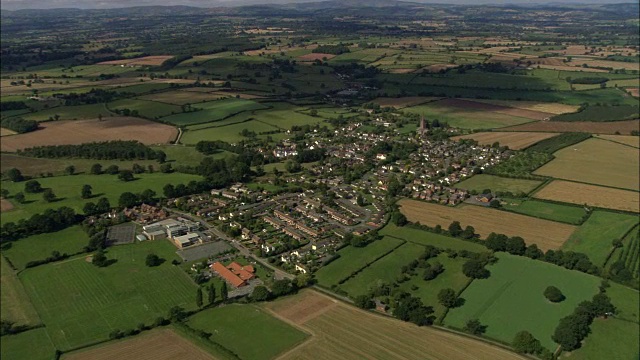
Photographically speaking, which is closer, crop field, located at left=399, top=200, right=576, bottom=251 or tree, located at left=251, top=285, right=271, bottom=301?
tree, located at left=251, top=285, right=271, bottom=301

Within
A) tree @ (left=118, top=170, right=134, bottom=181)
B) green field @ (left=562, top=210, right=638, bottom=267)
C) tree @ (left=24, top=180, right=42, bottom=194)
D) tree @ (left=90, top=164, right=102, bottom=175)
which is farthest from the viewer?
tree @ (left=90, top=164, right=102, bottom=175)

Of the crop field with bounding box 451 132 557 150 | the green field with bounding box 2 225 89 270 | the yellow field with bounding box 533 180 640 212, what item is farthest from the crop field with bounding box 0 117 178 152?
the yellow field with bounding box 533 180 640 212

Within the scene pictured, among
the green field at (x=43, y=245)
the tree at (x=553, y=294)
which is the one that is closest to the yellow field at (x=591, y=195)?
the tree at (x=553, y=294)

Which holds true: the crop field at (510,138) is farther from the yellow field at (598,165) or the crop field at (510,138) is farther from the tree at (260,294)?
the tree at (260,294)

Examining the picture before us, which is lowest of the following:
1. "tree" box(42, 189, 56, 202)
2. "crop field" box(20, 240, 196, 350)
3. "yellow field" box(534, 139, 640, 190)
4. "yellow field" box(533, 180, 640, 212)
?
"crop field" box(20, 240, 196, 350)

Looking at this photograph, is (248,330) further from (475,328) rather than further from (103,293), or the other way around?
(475,328)

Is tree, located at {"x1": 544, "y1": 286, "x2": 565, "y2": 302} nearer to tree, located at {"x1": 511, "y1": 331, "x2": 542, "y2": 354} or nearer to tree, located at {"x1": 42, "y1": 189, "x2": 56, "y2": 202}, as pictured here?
tree, located at {"x1": 511, "y1": 331, "x2": 542, "y2": 354}

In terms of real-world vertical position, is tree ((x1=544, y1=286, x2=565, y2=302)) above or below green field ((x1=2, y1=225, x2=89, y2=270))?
above
